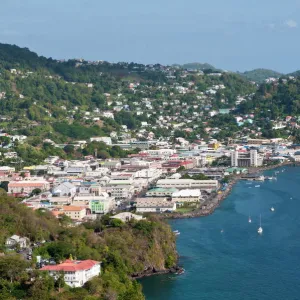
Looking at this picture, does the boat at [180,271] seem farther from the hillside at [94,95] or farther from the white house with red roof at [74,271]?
the hillside at [94,95]

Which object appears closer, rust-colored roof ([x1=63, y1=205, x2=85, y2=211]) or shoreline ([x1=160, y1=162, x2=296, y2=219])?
rust-colored roof ([x1=63, y1=205, x2=85, y2=211])

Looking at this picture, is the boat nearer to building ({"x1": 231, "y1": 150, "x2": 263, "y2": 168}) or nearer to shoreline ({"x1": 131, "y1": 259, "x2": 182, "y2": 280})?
shoreline ({"x1": 131, "y1": 259, "x2": 182, "y2": 280})

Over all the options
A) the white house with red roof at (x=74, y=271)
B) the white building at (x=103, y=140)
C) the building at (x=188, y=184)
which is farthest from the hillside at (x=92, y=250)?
the white building at (x=103, y=140)

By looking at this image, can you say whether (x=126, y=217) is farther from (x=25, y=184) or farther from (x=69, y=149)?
(x=69, y=149)

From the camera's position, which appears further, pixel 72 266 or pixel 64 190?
pixel 64 190

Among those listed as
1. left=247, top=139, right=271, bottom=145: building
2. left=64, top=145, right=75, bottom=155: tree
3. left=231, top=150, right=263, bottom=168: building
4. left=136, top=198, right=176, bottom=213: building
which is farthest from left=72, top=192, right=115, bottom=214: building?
left=247, top=139, right=271, bottom=145: building

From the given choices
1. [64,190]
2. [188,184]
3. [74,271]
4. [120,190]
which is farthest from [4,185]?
[74,271]
